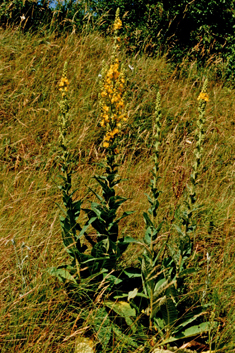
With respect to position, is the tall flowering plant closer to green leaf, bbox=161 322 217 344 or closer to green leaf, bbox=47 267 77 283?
green leaf, bbox=47 267 77 283

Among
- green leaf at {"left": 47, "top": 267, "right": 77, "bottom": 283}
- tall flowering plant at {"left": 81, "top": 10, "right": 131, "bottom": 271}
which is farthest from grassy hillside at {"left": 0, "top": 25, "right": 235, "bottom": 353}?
tall flowering plant at {"left": 81, "top": 10, "right": 131, "bottom": 271}

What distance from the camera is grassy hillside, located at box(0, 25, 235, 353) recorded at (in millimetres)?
1959

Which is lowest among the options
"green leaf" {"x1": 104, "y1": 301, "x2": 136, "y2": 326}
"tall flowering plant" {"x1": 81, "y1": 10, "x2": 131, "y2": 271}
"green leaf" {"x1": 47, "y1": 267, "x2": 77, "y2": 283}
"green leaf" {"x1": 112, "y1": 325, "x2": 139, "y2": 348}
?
"green leaf" {"x1": 112, "y1": 325, "x2": 139, "y2": 348}

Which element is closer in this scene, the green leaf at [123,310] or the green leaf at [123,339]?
the green leaf at [123,339]

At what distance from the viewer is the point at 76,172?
10.6 feet

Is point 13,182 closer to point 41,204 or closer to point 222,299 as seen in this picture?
point 41,204

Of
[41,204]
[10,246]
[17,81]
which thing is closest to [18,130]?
[17,81]

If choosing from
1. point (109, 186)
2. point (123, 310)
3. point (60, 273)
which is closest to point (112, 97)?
point (109, 186)

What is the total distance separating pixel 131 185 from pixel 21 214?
3.72 feet

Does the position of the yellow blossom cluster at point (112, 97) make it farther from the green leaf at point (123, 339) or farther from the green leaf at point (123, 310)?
the green leaf at point (123, 339)

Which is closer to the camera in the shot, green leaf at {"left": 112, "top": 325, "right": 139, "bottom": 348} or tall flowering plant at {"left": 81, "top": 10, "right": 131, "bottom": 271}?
green leaf at {"left": 112, "top": 325, "right": 139, "bottom": 348}

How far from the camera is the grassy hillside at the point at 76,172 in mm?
1959

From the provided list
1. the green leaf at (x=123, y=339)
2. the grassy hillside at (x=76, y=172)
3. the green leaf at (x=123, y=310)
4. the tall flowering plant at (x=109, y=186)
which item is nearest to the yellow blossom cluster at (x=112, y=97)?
the tall flowering plant at (x=109, y=186)

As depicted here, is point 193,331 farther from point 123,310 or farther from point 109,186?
point 109,186
